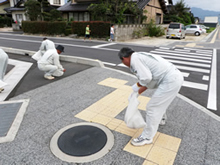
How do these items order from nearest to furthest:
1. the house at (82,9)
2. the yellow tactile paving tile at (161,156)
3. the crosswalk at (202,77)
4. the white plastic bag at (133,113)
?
the yellow tactile paving tile at (161,156) → the white plastic bag at (133,113) → the crosswalk at (202,77) → the house at (82,9)

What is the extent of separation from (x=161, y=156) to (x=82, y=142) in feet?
4.45

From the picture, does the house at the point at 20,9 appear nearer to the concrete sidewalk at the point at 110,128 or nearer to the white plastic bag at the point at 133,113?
the concrete sidewalk at the point at 110,128

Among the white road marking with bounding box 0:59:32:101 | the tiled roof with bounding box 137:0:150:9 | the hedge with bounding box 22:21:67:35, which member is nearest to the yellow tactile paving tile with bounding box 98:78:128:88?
the white road marking with bounding box 0:59:32:101

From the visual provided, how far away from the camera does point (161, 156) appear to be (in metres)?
2.89

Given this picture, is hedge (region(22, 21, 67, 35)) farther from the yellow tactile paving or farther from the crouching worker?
the yellow tactile paving

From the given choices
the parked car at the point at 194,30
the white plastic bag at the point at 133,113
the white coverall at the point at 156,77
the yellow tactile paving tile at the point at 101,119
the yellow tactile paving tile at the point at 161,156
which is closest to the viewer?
the white coverall at the point at 156,77

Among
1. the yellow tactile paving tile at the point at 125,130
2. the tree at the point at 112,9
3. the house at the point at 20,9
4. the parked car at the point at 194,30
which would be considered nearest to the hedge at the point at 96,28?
the tree at the point at 112,9

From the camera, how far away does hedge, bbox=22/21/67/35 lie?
22.0m

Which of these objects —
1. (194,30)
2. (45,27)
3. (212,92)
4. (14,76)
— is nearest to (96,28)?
(45,27)

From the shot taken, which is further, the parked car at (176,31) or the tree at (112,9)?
the parked car at (176,31)

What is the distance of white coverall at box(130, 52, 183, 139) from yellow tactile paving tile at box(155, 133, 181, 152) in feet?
1.95

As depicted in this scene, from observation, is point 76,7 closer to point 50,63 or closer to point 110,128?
point 50,63

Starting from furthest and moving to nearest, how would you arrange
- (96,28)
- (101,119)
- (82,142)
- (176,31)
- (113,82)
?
(176,31), (96,28), (113,82), (101,119), (82,142)

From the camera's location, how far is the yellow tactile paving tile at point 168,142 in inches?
122
